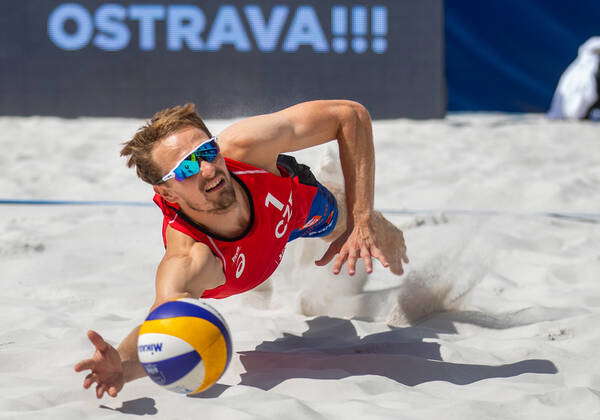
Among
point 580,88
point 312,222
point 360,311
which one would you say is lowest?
point 580,88

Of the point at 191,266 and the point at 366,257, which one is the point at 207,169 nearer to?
the point at 191,266

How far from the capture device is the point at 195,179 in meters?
2.42

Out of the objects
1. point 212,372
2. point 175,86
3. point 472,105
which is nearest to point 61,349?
point 212,372

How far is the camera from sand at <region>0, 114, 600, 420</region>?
2.26 metres

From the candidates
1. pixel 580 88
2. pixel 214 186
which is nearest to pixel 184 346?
pixel 214 186

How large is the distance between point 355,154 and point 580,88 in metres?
8.50

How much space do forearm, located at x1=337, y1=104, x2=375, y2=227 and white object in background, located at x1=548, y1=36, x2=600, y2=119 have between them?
27.1 feet

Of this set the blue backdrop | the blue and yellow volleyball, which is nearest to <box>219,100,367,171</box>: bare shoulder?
the blue and yellow volleyball

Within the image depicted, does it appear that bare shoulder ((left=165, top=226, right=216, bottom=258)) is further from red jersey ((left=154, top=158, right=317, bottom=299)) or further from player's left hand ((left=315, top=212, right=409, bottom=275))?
player's left hand ((left=315, top=212, right=409, bottom=275))

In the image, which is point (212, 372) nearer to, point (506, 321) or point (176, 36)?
point (506, 321)

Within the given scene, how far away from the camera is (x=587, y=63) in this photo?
437 inches

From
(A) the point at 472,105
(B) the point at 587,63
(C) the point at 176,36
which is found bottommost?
(A) the point at 472,105

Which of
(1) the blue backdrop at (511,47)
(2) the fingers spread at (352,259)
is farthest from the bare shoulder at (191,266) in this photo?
(1) the blue backdrop at (511,47)

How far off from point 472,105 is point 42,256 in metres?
9.87
